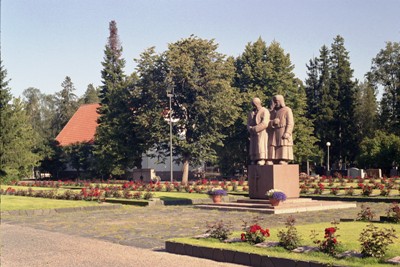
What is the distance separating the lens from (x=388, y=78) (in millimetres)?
71375

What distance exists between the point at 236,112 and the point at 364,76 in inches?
1301

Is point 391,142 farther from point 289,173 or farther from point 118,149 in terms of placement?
point 289,173

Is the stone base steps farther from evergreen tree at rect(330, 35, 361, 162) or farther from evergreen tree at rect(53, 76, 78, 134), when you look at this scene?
evergreen tree at rect(53, 76, 78, 134)

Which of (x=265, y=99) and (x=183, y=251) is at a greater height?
(x=265, y=99)

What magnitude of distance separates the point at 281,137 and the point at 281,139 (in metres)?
0.10

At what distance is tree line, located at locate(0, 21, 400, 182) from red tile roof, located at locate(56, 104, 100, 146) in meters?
4.91

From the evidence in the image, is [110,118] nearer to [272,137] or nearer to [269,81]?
[269,81]

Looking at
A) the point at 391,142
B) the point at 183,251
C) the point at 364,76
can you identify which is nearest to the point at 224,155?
the point at 391,142

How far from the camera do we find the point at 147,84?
50.3m

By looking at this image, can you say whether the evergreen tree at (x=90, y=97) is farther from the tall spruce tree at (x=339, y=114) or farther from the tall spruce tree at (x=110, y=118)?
the tall spruce tree at (x=339, y=114)

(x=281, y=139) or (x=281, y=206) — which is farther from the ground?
(x=281, y=139)

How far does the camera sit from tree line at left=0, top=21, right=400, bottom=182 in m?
49.1

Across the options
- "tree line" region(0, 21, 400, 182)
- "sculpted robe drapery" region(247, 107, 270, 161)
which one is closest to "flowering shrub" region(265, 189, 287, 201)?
"sculpted robe drapery" region(247, 107, 270, 161)

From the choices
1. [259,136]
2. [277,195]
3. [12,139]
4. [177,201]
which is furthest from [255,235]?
[12,139]
